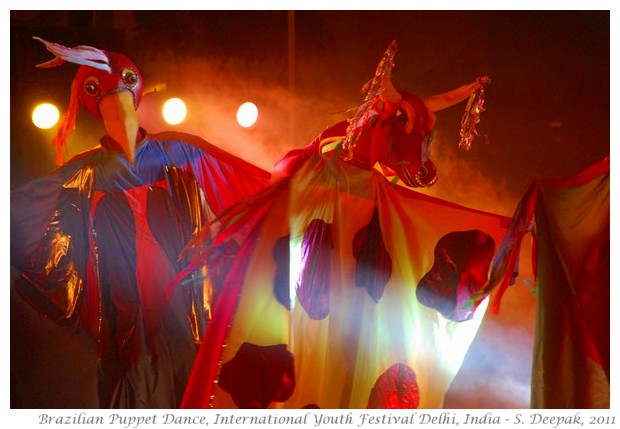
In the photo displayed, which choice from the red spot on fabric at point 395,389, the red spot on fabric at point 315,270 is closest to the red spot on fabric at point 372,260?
the red spot on fabric at point 315,270

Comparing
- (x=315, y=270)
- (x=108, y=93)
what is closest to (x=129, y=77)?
(x=108, y=93)

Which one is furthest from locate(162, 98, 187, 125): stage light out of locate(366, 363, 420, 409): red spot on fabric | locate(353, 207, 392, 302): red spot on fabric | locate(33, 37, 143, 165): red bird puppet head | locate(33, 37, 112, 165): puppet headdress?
locate(366, 363, 420, 409): red spot on fabric

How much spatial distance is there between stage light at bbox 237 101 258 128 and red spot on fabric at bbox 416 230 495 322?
98 centimetres

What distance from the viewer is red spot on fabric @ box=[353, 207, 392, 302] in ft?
9.86

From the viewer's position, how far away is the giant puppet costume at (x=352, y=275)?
2850 millimetres

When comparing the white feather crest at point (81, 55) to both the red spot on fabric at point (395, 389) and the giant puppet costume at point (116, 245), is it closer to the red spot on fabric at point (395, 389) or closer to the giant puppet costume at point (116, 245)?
the giant puppet costume at point (116, 245)

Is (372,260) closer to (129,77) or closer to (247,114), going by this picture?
(247,114)

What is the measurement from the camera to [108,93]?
3029 millimetres

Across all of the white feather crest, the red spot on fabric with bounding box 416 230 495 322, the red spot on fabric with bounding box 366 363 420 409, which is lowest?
the red spot on fabric with bounding box 366 363 420 409

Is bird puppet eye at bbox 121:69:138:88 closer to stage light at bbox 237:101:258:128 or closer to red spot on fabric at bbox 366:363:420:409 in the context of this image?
stage light at bbox 237:101:258:128

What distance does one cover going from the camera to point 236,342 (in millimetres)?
2814

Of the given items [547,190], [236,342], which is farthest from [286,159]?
[547,190]

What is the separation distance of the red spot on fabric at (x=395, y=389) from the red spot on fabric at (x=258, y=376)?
354 mm

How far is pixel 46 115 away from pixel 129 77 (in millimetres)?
404
